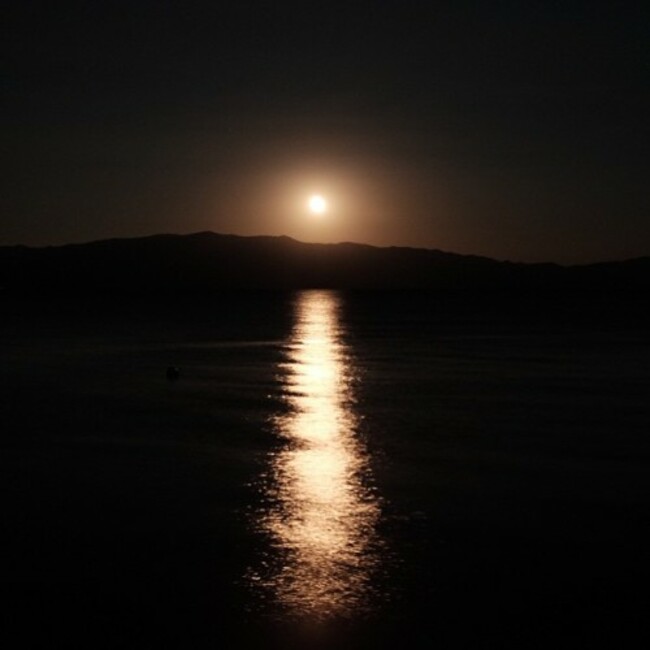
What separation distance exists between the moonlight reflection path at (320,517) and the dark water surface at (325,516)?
0.05m

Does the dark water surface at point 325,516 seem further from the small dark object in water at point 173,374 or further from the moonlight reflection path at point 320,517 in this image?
the small dark object in water at point 173,374

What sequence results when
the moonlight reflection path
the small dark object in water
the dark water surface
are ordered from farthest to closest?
the small dark object in water → the moonlight reflection path → the dark water surface

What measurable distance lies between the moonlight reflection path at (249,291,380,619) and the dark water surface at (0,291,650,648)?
0.05m

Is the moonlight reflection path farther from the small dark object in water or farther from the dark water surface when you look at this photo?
the small dark object in water

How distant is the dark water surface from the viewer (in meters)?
10.9

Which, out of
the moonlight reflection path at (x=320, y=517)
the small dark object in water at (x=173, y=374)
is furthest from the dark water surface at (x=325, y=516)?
the small dark object in water at (x=173, y=374)

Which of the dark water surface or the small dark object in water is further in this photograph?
the small dark object in water

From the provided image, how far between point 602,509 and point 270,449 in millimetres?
8639

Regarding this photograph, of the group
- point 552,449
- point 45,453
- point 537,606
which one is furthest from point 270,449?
point 537,606

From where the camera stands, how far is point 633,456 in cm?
2081

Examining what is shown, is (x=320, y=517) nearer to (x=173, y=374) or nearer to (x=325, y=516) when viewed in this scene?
(x=325, y=516)

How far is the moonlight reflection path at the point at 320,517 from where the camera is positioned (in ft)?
37.8

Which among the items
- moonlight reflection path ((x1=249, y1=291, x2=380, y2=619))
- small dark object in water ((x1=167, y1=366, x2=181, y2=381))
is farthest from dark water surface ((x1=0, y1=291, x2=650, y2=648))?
small dark object in water ((x1=167, y1=366, x2=181, y2=381))

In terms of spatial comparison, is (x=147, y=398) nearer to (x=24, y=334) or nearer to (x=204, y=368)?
(x=204, y=368)
